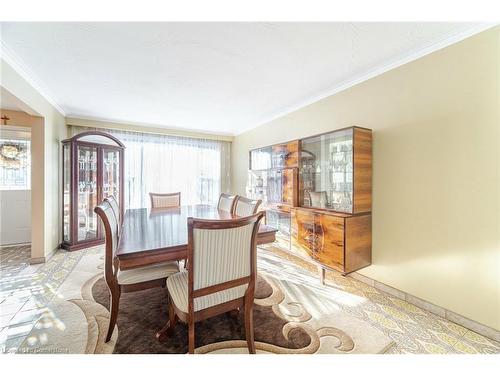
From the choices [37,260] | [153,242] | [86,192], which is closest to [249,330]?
[153,242]

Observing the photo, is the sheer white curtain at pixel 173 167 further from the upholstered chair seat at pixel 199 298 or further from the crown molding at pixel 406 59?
the upholstered chair seat at pixel 199 298

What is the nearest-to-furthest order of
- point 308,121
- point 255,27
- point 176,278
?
point 176,278, point 255,27, point 308,121

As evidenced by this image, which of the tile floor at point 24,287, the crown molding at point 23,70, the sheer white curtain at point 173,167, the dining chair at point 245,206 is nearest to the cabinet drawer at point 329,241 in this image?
the dining chair at point 245,206

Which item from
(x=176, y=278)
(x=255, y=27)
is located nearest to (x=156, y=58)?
(x=255, y=27)

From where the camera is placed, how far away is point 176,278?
5.15 feet

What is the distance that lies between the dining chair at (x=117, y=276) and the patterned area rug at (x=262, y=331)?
265 millimetres

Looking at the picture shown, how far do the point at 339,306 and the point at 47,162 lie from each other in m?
4.30

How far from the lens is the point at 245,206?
259 centimetres

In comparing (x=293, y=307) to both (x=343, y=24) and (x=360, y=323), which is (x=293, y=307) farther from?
(x=343, y=24)

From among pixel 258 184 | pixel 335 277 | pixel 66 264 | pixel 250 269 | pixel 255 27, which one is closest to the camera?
pixel 250 269

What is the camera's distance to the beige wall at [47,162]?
2.56m

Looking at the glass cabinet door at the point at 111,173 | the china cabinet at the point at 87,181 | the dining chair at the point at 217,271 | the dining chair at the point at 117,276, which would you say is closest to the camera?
the dining chair at the point at 217,271

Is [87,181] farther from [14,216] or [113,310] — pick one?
[113,310]

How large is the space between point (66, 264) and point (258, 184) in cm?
316
